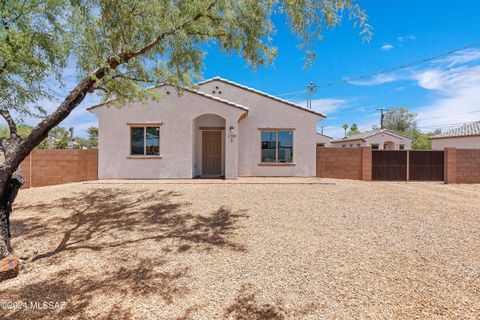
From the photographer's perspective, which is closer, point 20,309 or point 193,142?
point 20,309

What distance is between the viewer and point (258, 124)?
14.3m

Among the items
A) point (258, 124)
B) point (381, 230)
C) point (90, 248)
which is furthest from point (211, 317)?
point (258, 124)

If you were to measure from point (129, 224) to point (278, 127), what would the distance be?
9.71 metres

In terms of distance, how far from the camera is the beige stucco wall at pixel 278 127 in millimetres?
14125

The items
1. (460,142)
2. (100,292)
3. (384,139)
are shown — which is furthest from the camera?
(384,139)

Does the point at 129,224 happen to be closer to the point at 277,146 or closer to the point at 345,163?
the point at 277,146

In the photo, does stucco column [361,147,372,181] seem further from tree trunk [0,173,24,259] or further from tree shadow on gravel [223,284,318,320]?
tree trunk [0,173,24,259]

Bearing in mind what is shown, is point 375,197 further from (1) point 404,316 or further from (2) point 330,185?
(1) point 404,316

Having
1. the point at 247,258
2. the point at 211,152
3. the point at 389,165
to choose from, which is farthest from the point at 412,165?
the point at 247,258

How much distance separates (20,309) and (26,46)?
16.9 ft

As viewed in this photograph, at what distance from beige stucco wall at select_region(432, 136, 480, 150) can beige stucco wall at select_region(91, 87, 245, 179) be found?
22646 millimetres

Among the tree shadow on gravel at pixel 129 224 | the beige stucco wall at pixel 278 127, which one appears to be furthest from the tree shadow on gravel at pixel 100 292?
the beige stucco wall at pixel 278 127

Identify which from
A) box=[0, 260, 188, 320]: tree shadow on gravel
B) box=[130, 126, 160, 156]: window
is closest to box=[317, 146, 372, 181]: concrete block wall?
box=[130, 126, 160, 156]: window

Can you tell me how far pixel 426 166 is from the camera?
13398mm
